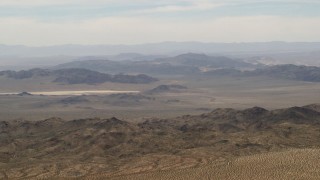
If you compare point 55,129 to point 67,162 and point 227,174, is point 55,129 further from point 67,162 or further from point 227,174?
point 227,174

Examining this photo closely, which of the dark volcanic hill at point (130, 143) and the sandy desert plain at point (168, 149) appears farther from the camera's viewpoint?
the dark volcanic hill at point (130, 143)

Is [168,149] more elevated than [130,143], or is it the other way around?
[130,143]

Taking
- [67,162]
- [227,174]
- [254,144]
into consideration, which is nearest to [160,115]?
[254,144]

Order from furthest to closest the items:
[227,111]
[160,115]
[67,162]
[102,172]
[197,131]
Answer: [160,115], [227,111], [197,131], [67,162], [102,172]

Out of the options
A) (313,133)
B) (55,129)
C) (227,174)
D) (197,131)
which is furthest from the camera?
(55,129)

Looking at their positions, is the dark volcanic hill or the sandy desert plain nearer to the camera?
the sandy desert plain

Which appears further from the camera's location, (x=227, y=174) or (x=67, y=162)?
(x=67, y=162)

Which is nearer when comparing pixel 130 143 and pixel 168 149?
pixel 168 149
